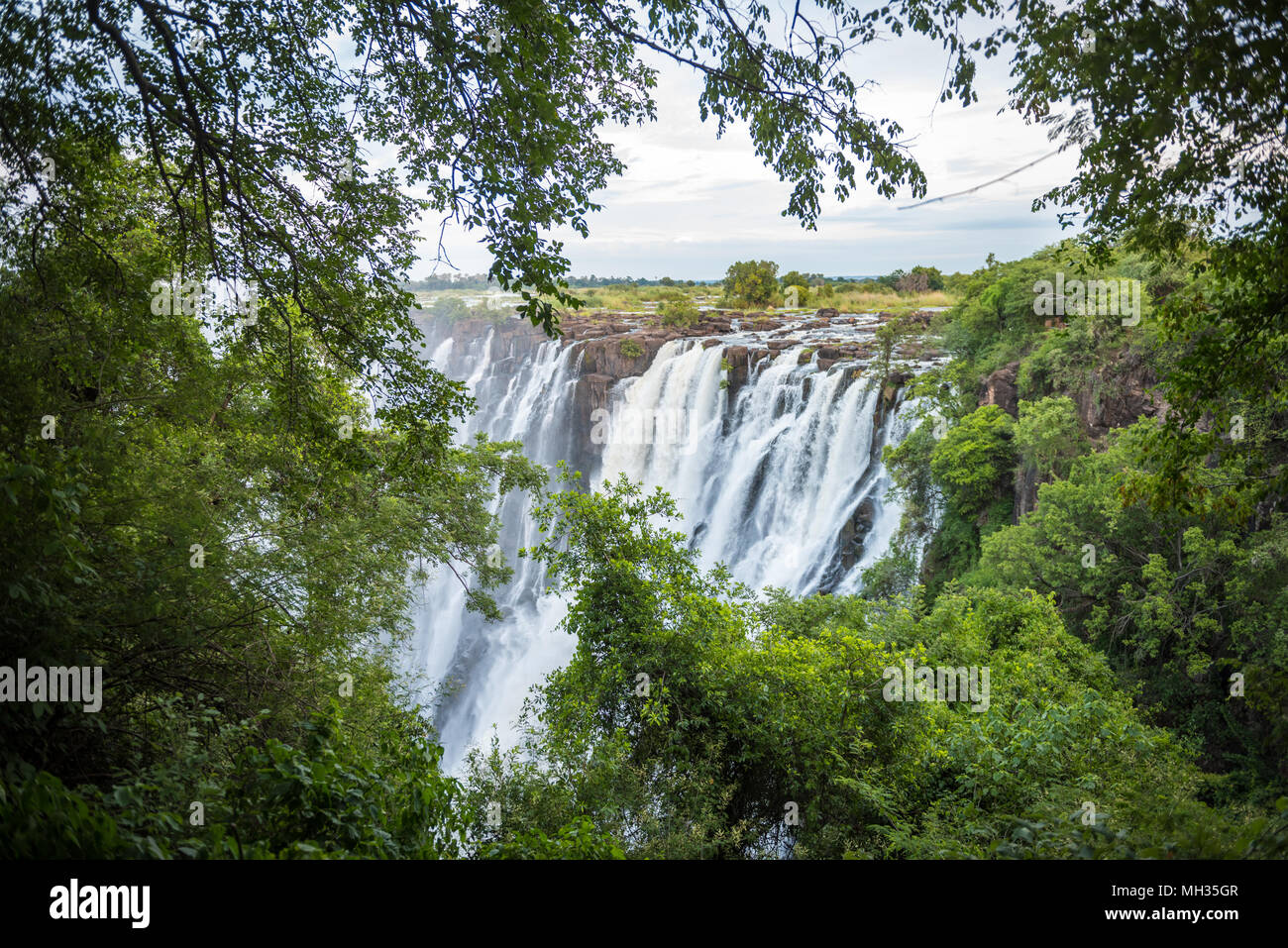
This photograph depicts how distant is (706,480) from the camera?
23969 millimetres

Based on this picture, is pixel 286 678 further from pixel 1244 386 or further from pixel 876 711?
pixel 1244 386

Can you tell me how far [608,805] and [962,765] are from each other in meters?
3.87

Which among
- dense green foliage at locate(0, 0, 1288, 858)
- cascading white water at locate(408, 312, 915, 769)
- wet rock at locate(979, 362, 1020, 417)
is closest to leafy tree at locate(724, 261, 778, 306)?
cascading white water at locate(408, 312, 915, 769)

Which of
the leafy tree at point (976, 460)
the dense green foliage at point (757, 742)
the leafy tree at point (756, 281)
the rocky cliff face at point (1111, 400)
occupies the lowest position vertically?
the dense green foliage at point (757, 742)

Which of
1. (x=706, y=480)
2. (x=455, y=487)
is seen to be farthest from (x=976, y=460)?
(x=455, y=487)

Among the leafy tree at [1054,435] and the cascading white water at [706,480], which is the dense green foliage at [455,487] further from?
the cascading white water at [706,480]

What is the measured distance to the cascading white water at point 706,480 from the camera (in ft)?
67.8

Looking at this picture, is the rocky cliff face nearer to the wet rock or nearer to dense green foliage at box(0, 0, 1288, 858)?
the wet rock

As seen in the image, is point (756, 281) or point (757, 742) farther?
point (756, 281)

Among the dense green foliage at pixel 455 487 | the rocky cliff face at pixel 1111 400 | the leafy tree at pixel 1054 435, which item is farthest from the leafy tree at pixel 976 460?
the dense green foliage at pixel 455 487

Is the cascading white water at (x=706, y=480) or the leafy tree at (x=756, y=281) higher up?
the leafy tree at (x=756, y=281)

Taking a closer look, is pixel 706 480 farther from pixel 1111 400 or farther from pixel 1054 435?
pixel 1111 400

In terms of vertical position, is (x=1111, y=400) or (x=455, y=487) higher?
(x=1111, y=400)

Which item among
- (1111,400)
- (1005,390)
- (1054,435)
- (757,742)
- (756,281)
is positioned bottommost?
(757,742)
